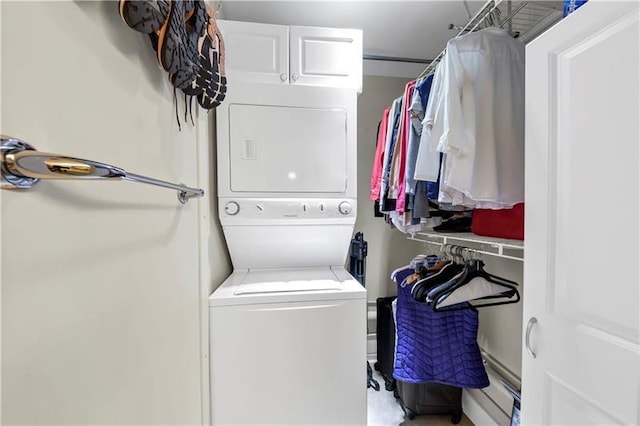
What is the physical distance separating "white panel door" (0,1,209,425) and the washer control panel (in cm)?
72

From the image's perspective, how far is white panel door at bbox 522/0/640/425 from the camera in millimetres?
622

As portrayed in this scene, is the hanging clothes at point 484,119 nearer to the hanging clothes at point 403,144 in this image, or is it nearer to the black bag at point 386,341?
the hanging clothes at point 403,144

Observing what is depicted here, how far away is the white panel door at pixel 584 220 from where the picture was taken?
622mm

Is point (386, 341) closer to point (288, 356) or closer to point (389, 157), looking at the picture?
point (288, 356)

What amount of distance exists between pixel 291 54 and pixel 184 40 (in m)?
1.01

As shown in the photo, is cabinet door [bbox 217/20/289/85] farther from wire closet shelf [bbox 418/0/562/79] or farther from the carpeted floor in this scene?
the carpeted floor

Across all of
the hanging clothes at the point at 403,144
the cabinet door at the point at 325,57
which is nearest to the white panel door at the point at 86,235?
A: the cabinet door at the point at 325,57

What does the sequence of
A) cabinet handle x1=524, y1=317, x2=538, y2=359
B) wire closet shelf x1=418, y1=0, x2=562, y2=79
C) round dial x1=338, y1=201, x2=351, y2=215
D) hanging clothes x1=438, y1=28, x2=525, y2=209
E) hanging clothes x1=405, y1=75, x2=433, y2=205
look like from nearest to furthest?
cabinet handle x1=524, y1=317, x2=538, y2=359, hanging clothes x1=438, y1=28, x2=525, y2=209, wire closet shelf x1=418, y1=0, x2=562, y2=79, hanging clothes x1=405, y1=75, x2=433, y2=205, round dial x1=338, y1=201, x2=351, y2=215

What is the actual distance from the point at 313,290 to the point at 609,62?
1.29m

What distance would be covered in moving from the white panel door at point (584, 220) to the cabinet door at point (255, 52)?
127 cm

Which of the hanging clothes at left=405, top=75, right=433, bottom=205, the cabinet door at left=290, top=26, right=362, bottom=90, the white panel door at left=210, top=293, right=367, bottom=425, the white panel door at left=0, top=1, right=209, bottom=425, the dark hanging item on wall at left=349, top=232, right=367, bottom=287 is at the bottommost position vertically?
the white panel door at left=210, top=293, right=367, bottom=425

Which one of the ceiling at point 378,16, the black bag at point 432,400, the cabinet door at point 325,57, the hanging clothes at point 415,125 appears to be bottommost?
the black bag at point 432,400

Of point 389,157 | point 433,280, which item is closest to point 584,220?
point 433,280

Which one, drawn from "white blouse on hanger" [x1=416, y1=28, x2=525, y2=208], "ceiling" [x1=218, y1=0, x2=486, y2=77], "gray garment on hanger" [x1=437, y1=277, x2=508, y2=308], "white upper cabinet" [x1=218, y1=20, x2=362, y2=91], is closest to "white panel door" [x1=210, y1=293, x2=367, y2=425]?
"gray garment on hanger" [x1=437, y1=277, x2=508, y2=308]
